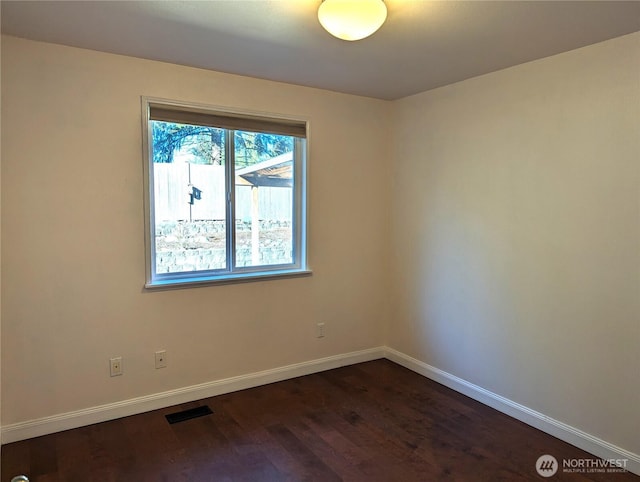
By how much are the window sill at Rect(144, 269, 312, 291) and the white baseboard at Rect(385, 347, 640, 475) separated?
128cm

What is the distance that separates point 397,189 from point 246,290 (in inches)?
63.6

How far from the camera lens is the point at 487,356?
313 centimetres

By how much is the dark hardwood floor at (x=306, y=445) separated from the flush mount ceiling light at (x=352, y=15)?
2227 millimetres

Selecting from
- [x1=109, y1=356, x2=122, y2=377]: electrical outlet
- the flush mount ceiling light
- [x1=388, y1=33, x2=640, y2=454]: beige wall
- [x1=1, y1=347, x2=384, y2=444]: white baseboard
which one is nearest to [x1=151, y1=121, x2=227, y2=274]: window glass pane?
[x1=109, y1=356, x2=122, y2=377]: electrical outlet

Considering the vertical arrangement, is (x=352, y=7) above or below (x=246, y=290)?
above

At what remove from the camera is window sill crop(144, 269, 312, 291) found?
296 centimetres

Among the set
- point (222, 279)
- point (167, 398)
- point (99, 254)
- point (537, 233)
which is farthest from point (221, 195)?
point (537, 233)

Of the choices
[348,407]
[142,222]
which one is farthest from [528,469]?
[142,222]

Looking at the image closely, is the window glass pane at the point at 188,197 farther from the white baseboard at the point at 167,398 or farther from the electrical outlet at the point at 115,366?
the white baseboard at the point at 167,398

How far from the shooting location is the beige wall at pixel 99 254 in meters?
2.52

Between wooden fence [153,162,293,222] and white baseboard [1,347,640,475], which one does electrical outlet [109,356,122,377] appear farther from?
wooden fence [153,162,293,222]

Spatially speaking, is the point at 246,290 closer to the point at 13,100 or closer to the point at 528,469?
the point at 13,100

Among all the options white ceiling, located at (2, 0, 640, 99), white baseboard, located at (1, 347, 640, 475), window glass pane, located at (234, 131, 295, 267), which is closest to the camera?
white ceiling, located at (2, 0, 640, 99)

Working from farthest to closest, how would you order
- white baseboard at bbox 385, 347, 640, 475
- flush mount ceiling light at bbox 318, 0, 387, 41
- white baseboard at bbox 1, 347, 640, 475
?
1. white baseboard at bbox 1, 347, 640, 475
2. white baseboard at bbox 385, 347, 640, 475
3. flush mount ceiling light at bbox 318, 0, 387, 41
